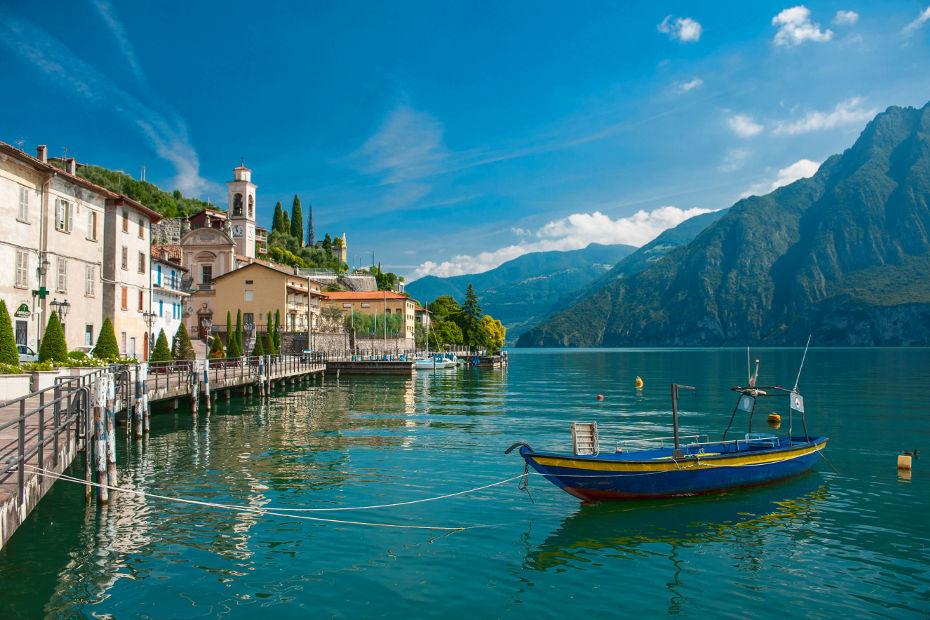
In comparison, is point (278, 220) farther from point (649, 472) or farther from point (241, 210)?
point (649, 472)

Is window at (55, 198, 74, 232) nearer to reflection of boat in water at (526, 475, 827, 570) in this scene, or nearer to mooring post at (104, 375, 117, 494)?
mooring post at (104, 375, 117, 494)

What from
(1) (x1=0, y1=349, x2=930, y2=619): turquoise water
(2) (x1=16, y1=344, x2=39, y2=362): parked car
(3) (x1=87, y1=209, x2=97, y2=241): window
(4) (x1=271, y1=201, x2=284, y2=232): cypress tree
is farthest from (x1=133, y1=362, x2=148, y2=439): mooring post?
(4) (x1=271, y1=201, x2=284, y2=232): cypress tree

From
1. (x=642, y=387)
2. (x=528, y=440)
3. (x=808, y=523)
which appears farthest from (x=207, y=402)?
(x=642, y=387)

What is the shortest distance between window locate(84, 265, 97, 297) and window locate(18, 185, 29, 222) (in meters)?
5.83

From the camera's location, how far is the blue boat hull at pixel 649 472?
16.8 m

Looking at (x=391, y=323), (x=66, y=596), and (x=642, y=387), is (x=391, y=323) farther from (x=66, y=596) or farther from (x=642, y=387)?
(x=66, y=596)

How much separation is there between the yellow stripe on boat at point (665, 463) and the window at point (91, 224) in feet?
113

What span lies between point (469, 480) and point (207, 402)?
21.8 m

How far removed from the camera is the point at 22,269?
32.6 m

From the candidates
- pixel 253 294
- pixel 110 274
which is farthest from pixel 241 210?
pixel 110 274

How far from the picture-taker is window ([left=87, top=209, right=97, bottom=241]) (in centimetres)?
3884

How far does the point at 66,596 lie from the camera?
1105cm

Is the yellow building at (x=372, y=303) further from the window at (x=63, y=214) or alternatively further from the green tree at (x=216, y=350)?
the window at (x=63, y=214)

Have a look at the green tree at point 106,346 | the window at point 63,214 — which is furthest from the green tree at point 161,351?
the window at point 63,214
